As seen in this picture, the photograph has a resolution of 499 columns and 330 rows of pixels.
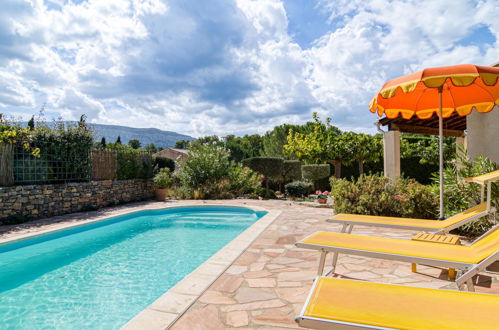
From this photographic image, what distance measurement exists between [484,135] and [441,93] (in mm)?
2438

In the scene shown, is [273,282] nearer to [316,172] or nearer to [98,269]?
[98,269]

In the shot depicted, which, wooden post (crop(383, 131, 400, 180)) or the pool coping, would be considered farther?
wooden post (crop(383, 131, 400, 180))

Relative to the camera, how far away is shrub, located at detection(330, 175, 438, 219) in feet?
22.1

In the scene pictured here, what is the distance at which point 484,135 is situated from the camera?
6.20 metres

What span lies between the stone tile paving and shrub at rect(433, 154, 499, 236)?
216 cm

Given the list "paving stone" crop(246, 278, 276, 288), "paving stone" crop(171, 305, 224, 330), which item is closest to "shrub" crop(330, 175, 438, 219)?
"paving stone" crop(246, 278, 276, 288)

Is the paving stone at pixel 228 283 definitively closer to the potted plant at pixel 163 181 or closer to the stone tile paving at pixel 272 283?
the stone tile paving at pixel 272 283

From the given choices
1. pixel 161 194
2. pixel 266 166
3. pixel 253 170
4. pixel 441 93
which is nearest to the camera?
pixel 441 93

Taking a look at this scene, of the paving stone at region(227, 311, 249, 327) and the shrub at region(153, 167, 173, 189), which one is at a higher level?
the shrub at region(153, 167, 173, 189)

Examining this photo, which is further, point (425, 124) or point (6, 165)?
point (425, 124)

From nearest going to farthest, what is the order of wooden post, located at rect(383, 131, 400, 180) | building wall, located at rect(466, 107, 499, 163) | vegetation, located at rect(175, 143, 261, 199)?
building wall, located at rect(466, 107, 499, 163) → wooden post, located at rect(383, 131, 400, 180) → vegetation, located at rect(175, 143, 261, 199)

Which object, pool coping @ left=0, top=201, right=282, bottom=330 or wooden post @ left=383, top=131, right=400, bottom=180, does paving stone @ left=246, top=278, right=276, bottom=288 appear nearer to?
pool coping @ left=0, top=201, right=282, bottom=330

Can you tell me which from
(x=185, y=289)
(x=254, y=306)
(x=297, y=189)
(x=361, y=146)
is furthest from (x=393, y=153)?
(x=185, y=289)

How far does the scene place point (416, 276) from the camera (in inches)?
131
